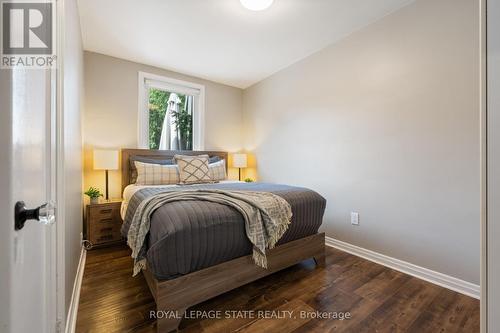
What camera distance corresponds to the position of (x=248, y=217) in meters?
1.60

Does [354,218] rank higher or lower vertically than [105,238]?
higher

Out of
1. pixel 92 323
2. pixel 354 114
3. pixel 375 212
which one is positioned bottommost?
pixel 92 323

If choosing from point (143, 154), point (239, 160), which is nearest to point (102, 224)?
point (143, 154)

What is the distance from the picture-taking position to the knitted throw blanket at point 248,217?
59.6 inches

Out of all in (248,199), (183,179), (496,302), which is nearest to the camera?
(496,302)

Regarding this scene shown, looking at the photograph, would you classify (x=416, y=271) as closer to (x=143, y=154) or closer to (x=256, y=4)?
(x=256, y=4)

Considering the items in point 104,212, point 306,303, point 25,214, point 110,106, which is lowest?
point 306,303

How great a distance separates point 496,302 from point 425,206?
4.97 feet

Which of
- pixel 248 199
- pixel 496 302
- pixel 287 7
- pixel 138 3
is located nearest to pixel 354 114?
pixel 287 7

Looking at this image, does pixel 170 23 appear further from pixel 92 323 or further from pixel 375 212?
pixel 375 212

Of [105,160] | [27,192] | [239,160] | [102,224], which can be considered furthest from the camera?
[239,160]

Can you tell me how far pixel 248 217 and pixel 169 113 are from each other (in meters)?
2.74

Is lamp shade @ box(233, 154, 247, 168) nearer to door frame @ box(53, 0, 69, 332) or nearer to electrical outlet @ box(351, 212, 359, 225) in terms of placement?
electrical outlet @ box(351, 212, 359, 225)

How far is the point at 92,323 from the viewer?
4.51 ft
